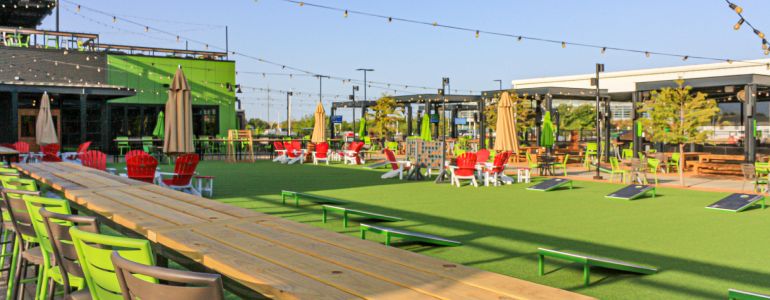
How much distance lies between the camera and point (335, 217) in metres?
8.23

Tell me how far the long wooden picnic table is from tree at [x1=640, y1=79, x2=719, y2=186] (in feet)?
56.4

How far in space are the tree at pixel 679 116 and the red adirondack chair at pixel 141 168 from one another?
1449 cm

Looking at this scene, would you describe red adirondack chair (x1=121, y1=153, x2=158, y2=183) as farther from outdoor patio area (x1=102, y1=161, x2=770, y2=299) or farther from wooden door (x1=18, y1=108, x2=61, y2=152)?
wooden door (x1=18, y1=108, x2=61, y2=152)

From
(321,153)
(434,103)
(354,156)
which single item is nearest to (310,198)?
(354,156)

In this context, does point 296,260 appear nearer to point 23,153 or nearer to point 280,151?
point 23,153

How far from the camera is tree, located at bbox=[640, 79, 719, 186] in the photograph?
59.0ft

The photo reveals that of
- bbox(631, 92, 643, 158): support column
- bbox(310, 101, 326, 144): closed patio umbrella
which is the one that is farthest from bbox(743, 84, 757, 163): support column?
bbox(310, 101, 326, 144): closed patio umbrella

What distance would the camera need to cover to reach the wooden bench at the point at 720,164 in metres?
16.4

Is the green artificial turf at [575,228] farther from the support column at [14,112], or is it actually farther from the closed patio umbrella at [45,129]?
the support column at [14,112]

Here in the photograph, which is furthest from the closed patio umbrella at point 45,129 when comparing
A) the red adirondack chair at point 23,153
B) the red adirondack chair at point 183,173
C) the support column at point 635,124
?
the support column at point 635,124

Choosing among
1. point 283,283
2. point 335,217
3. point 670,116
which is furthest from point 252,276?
point 670,116

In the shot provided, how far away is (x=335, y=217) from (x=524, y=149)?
1586 centimetres

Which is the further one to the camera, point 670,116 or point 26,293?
point 670,116

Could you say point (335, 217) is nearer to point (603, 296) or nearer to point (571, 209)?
point (571, 209)
